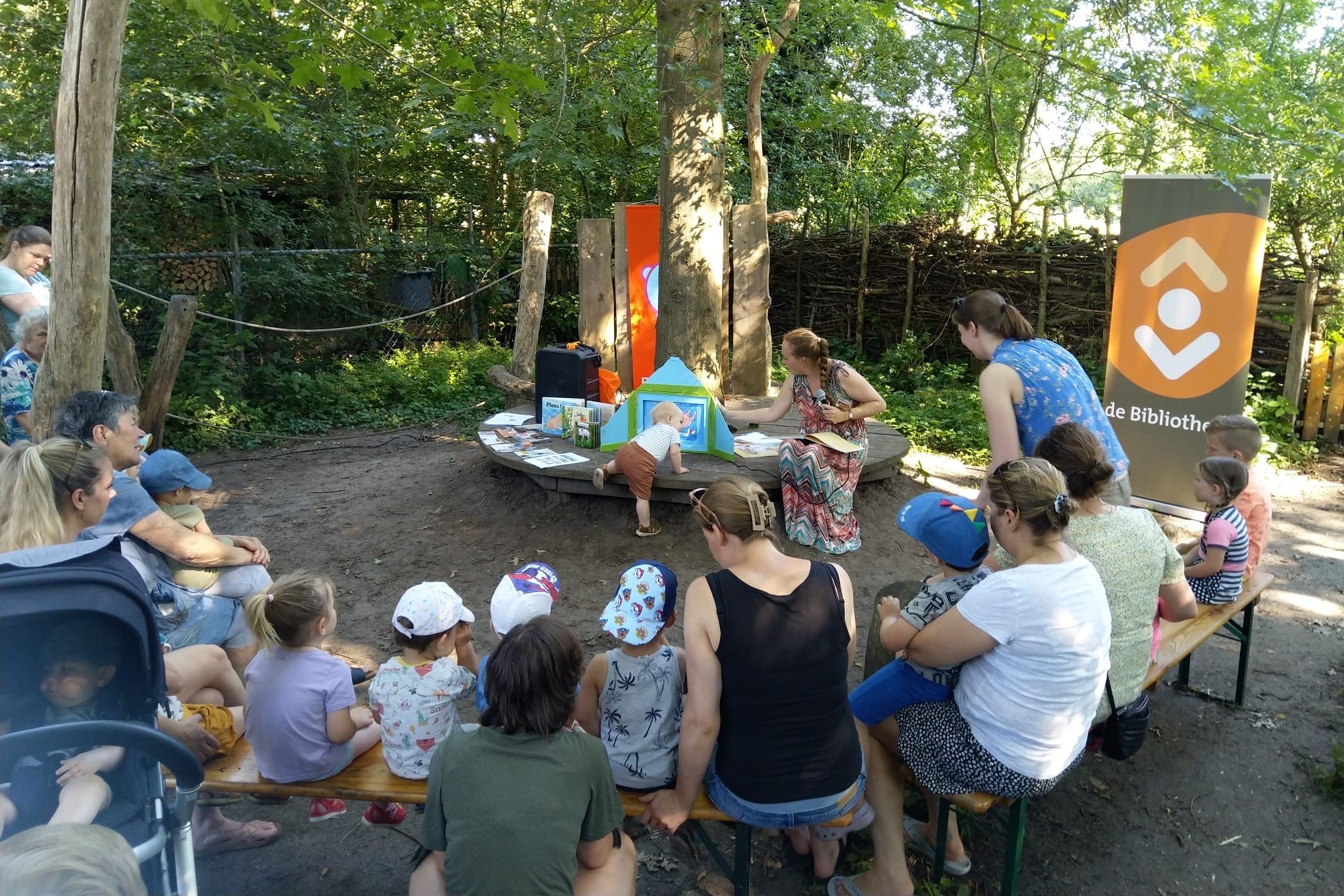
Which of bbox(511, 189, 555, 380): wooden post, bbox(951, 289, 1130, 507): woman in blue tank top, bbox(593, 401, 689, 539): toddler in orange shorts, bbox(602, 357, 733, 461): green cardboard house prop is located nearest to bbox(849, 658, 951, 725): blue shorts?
bbox(951, 289, 1130, 507): woman in blue tank top

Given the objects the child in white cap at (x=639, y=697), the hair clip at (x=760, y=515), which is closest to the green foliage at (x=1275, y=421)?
the hair clip at (x=760, y=515)

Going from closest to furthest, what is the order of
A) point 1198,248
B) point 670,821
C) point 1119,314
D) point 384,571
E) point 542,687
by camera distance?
point 542,687 < point 670,821 < point 384,571 < point 1198,248 < point 1119,314

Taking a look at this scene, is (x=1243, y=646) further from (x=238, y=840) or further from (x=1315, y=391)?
(x=1315, y=391)

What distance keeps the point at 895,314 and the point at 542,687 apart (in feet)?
34.5

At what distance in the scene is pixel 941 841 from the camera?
2678mm

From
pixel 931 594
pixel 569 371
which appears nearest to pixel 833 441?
pixel 569 371

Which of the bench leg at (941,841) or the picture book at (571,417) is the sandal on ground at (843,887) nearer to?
the bench leg at (941,841)

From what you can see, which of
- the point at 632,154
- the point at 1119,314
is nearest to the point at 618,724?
the point at 1119,314

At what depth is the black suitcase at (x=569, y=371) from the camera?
6.31m

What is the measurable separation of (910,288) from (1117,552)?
9.17 metres

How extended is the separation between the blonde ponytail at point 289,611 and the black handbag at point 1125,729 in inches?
94.0

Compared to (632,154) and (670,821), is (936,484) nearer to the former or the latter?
(670,821)

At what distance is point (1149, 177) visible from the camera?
639 centimetres

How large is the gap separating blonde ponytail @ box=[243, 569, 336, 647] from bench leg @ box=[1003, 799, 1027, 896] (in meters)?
2.00
